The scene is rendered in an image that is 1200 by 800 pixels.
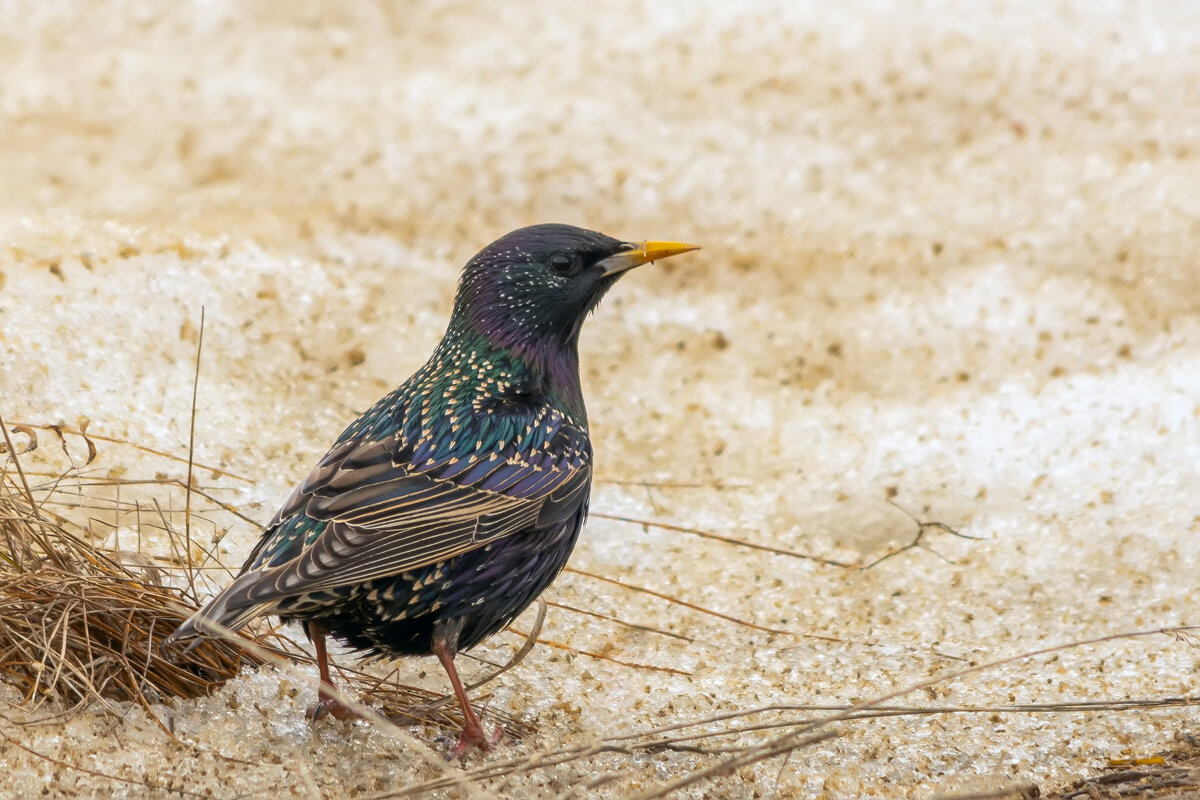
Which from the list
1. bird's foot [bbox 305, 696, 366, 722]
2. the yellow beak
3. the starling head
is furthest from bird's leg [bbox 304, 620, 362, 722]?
the yellow beak

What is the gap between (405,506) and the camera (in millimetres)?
3754

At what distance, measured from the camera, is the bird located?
3609 millimetres

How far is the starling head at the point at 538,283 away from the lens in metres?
4.36

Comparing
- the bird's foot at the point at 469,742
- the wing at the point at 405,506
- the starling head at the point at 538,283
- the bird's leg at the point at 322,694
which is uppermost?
the starling head at the point at 538,283

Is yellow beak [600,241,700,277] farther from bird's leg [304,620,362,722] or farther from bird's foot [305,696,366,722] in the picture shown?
bird's foot [305,696,366,722]

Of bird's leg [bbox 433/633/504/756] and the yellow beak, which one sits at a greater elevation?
the yellow beak

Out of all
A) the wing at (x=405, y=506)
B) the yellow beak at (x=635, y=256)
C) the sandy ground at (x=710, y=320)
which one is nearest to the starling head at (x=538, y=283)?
the yellow beak at (x=635, y=256)

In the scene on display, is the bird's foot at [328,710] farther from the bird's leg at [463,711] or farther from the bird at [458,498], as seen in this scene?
the bird's leg at [463,711]

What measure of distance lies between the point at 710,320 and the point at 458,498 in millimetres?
3086

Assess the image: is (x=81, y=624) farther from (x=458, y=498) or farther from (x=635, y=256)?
(x=635, y=256)

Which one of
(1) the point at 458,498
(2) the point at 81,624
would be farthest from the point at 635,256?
(2) the point at 81,624

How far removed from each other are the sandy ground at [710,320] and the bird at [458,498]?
377mm

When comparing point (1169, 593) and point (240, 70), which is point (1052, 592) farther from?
point (240, 70)

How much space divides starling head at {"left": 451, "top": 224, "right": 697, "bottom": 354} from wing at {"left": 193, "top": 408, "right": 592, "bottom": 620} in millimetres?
319
